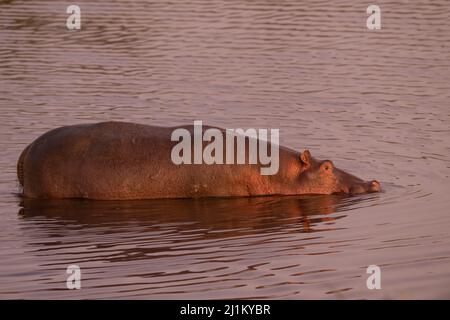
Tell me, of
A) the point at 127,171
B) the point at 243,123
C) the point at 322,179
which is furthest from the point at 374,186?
the point at 243,123

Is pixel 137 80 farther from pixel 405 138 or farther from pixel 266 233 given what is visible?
pixel 266 233

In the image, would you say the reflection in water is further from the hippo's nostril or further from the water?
the hippo's nostril

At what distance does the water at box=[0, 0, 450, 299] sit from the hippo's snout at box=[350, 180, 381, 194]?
0.14 metres

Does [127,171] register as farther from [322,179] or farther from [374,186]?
[374,186]

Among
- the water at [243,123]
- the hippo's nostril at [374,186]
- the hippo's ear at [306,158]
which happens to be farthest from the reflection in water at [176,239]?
the hippo's ear at [306,158]

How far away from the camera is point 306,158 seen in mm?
13289

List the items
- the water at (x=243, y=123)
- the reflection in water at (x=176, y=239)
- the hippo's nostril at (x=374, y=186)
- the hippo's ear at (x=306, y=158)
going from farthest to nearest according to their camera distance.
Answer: the hippo's ear at (x=306, y=158) < the hippo's nostril at (x=374, y=186) < the water at (x=243, y=123) < the reflection in water at (x=176, y=239)

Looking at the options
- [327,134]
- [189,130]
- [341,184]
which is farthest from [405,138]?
[189,130]

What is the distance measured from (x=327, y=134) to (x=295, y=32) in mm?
6780

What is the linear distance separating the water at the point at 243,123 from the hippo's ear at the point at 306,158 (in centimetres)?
41

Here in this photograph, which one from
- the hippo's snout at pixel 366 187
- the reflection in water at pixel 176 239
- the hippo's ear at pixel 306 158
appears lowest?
the reflection in water at pixel 176 239

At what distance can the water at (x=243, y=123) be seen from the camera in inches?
392

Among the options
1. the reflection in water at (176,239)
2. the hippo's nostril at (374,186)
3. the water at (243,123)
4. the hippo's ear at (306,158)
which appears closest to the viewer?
the reflection in water at (176,239)

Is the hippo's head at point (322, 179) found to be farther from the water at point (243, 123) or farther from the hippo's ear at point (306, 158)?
the water at point (243, 123)
